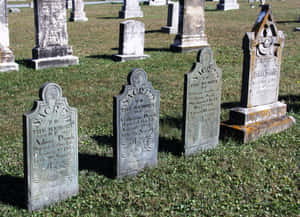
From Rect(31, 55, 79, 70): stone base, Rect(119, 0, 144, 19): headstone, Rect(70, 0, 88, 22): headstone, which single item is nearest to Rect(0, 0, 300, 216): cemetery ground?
Rect(31, 55, 79, 70): stone base

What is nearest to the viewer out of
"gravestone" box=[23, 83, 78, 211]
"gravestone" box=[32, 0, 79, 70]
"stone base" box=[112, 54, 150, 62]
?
"gravestone" box=[23, 83, 78, 211]

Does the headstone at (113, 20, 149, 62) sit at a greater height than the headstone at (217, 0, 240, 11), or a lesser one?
lesser

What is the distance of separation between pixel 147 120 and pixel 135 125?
203mm

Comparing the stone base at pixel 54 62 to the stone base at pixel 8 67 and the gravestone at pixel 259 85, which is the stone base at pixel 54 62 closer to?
the stone base at pixel 8 67

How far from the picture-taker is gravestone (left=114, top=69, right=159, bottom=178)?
5.22 meters

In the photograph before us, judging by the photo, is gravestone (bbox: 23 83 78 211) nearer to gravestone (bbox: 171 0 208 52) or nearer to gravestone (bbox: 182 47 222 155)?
gravestone (bbox: 182 47 222 155)

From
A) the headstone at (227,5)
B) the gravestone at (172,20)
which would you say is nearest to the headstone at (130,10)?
the headstone at (227,5)

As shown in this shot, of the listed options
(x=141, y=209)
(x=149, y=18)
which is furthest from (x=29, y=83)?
(x=149, y=18)

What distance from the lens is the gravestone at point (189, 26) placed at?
576 inches

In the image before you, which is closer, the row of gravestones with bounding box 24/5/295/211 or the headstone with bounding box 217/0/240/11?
the row of gravestones with bounding box 24/5/295/211

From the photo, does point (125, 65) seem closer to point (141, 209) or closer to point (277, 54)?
point (277, 54)

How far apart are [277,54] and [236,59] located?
22.2 ft

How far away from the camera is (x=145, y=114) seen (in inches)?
216

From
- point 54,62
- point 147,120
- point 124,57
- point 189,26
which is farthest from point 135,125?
point 189,26
